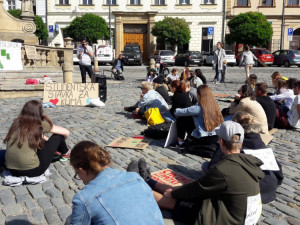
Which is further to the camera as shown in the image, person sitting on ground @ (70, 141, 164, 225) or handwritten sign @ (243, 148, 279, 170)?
handwritten sign @ (243, 148, 279, 170)

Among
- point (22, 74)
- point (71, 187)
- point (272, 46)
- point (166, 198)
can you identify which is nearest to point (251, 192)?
point (166, 198)

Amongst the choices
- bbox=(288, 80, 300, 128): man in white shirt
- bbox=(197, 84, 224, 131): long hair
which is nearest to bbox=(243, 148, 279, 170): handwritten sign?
bbox=(197, 84, 224, 131): long hair

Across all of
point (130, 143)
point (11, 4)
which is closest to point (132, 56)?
point (11, 4)

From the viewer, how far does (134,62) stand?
32844 mm

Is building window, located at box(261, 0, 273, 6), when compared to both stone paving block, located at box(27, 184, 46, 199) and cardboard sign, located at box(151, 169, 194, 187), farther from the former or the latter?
stone paving block, located at box(27, 184, 46, 199)

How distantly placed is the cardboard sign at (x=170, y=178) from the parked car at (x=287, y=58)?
1058 inches

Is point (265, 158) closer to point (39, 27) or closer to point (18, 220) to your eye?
point (18, 220)

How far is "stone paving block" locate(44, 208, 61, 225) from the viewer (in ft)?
12.7

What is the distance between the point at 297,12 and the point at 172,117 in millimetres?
37895

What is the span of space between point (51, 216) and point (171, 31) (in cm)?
3433

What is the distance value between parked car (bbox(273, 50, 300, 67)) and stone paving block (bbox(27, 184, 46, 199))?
1101 inches

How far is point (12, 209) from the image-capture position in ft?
13.6

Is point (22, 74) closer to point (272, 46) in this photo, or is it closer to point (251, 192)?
point (251, 192)

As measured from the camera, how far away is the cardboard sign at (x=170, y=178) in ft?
15.8
